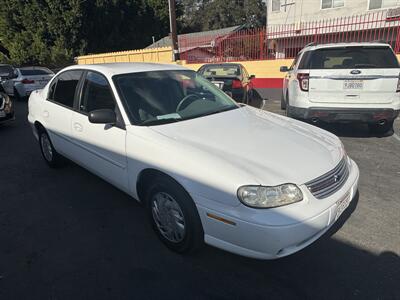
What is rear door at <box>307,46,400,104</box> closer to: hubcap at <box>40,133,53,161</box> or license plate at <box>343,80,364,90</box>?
license plate at <box>343,80,364,90</box>

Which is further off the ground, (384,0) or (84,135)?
(384,0)

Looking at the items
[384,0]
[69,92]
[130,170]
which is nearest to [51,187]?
[69,92]

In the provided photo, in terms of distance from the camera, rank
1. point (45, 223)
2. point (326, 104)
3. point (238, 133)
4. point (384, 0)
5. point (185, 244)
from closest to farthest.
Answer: point (185, 244) → point (238, 133) → point (45, 223) → point (326, 104) → point (384, 0)

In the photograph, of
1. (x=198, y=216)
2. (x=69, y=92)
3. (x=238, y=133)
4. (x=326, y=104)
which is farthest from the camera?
(x=326, y=104)

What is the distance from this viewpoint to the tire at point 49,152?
15.2 ft

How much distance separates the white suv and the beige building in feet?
47.6

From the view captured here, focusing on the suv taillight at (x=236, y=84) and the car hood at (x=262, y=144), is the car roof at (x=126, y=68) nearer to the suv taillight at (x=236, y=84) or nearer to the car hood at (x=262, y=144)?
the car hood at (x=262, y=144)

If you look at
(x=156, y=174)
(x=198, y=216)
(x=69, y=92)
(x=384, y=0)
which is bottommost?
(x=198, y=216)

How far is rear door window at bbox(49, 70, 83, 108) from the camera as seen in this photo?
3928 mm

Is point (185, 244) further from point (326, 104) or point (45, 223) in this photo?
point (326, 104)

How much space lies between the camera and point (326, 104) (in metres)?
Answer: 5.47

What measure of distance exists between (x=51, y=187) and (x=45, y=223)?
3.17 feet

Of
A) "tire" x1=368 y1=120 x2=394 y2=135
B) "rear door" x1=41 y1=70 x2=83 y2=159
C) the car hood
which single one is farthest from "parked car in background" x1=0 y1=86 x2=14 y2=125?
"tire" x1=368 y1=120 x2=394 y2=135

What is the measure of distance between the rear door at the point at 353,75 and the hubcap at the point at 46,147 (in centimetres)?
442
